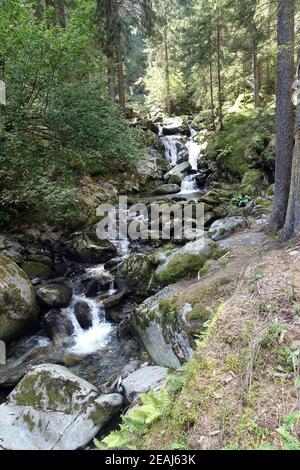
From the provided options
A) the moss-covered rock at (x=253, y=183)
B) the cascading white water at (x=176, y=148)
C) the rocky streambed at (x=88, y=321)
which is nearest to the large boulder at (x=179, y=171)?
the cascading white water at (x=176, y=148)

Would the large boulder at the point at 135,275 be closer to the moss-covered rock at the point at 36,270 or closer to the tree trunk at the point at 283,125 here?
the moss-covered rock at the point at 36,270

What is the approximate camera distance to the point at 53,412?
469 cm

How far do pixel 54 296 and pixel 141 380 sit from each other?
12.1ft

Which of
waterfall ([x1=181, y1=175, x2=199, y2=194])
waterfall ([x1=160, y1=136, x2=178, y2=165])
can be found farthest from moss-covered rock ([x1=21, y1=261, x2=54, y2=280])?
waterfall ([x1=160, y1=136, x2=178, y2=165])

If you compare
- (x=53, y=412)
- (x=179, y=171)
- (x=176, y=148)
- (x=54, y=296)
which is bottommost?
(x=53, y=412)

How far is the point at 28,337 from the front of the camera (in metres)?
7.47

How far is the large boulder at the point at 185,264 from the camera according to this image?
712 centimetres

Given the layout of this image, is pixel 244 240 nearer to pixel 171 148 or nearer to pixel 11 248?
pixel 11 248

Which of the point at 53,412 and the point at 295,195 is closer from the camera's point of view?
the point at 53,412

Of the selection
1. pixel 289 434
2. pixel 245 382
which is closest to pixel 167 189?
pixel 245 382

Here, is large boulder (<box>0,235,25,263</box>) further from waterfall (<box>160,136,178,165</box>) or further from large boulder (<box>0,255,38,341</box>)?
waterfall (<box>160,136,178,165</box>)

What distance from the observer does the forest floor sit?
7.90 ft
